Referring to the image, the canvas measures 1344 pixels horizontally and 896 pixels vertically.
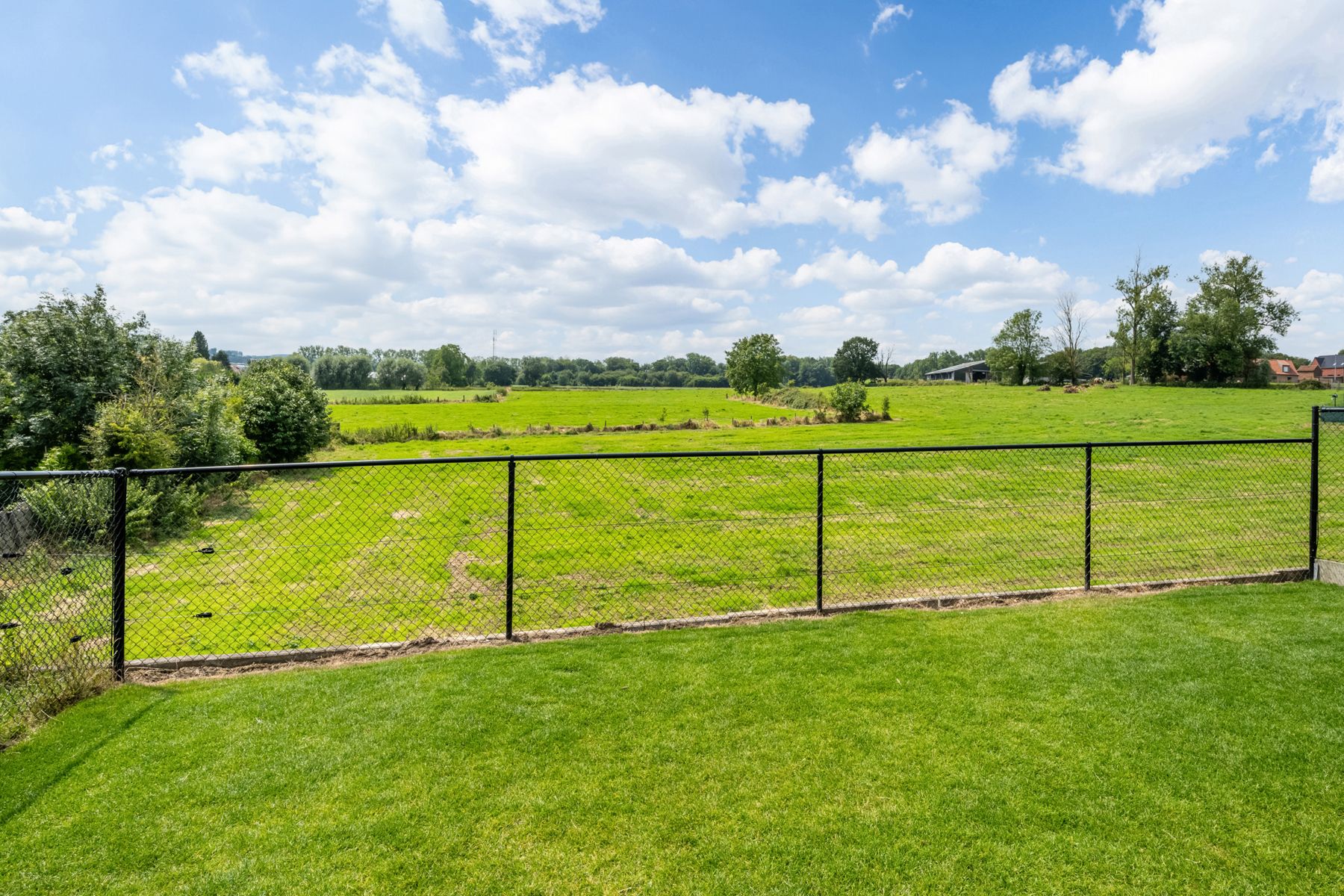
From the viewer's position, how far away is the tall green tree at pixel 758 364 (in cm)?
5294

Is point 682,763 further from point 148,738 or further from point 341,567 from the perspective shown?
point 341,567

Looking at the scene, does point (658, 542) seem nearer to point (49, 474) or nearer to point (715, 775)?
point (715, 775)

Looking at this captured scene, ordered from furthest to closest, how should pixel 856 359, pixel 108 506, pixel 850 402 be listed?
pixel 856 359 < pixel 850 402 < pixel 108 506

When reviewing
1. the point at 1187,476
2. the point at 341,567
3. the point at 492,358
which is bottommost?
the point at 341,567

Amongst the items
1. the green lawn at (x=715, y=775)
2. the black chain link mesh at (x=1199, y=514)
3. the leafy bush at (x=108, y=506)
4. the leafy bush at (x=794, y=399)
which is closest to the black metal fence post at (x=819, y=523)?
the green lawn at (x=715, y=775)

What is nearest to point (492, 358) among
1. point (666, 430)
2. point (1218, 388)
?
point (666, 430)

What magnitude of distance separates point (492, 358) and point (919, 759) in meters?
101

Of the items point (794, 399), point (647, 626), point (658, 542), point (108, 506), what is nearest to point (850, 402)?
point (794, 399)

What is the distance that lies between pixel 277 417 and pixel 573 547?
13.7m

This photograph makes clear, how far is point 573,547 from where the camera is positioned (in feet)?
30.5

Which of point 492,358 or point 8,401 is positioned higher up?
point 492,358

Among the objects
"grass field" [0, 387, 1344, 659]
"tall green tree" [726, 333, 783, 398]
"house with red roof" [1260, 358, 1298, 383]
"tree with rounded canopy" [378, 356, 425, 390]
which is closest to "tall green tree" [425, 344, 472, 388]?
"tree with rounded canopy" [378, 356, 425, 390]

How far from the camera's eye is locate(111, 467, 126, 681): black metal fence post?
416cm

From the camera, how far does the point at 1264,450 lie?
16.6m
